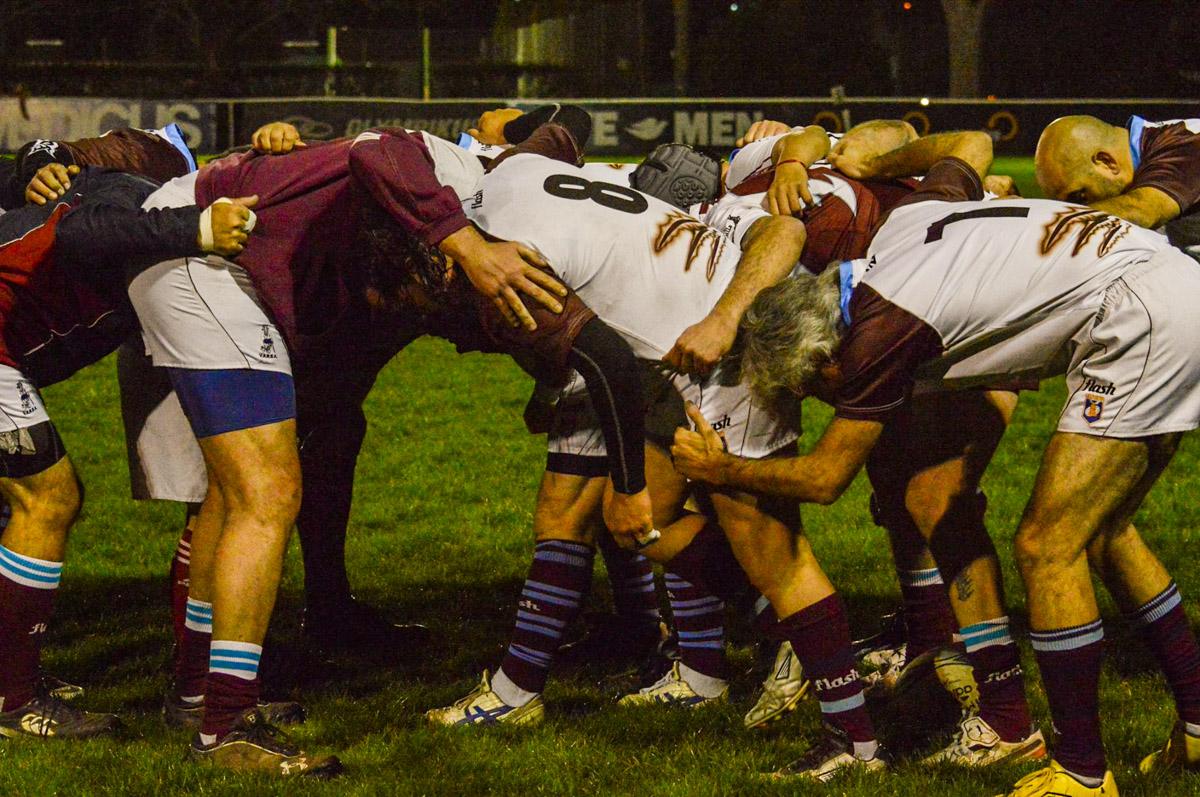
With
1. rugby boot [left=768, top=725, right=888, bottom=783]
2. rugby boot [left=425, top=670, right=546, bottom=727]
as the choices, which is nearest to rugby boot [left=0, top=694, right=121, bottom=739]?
rugby boot [left=425, top=670, right=546, bottom=727]

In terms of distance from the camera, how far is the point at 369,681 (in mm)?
4574

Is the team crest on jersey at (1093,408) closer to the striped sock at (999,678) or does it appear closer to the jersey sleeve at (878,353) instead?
the jersey sleeve at (878,353)

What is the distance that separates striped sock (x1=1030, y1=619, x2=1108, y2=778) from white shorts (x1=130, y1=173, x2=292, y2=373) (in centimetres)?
221

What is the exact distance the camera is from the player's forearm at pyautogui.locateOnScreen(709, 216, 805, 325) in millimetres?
3697

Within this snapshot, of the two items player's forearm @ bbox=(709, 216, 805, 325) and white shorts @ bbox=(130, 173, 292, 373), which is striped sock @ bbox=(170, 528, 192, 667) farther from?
player's forearm @ bbox=(709, 216, 805, 325)

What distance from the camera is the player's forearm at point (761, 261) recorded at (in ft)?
12.1

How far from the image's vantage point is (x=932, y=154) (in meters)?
4.28

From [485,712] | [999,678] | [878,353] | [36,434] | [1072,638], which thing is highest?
[878,353]

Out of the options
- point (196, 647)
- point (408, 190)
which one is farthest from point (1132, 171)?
point (196, 647)

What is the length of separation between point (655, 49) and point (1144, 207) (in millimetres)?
29021

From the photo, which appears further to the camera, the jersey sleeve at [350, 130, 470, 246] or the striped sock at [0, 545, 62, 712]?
the striped sock at [0, 545, 62, 712]

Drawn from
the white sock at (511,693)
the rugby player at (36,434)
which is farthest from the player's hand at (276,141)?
the white sock at (511,693)

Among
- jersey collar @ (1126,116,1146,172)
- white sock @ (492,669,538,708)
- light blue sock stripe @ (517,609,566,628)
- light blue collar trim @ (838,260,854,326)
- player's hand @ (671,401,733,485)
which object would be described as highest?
jersey collar @ (1126,116,1146,172)

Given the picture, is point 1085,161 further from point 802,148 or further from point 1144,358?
point 1144,358
